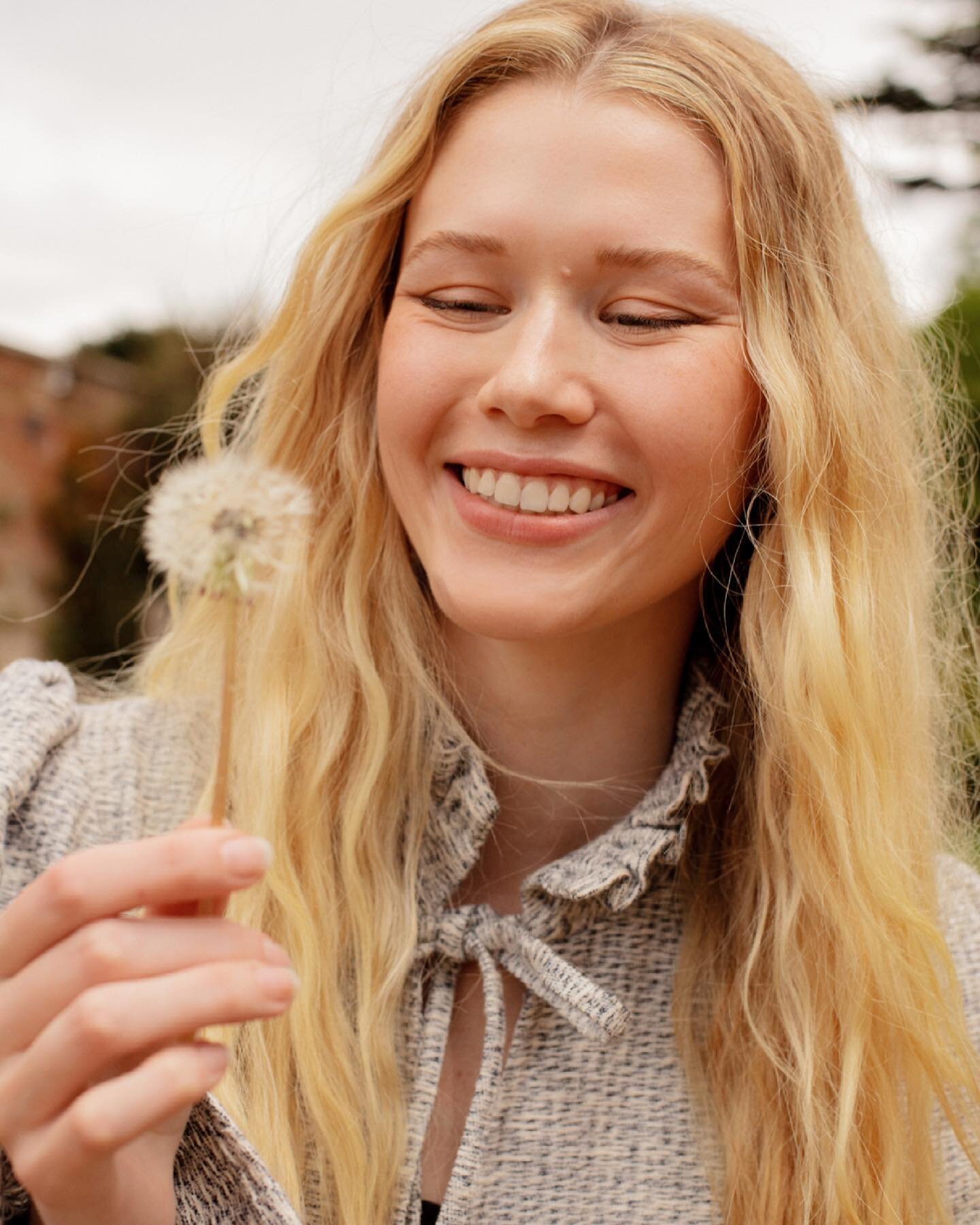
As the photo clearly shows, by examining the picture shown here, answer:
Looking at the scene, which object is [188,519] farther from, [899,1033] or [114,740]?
[899,1033]

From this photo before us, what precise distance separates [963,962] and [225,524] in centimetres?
161

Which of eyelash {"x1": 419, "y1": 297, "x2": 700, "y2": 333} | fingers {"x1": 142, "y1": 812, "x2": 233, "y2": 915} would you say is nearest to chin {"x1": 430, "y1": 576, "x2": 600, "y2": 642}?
eyelash {"x1": 419, "y1": 297, "x2": 700, "y2": 333}

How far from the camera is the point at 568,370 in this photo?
183cm

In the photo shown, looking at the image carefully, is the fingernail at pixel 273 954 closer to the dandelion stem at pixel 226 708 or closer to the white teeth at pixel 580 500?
the dandelion stem at pixel 226 708

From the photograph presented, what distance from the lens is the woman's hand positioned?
107 cm

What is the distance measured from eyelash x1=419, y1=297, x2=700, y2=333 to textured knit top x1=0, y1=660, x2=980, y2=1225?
63 cm

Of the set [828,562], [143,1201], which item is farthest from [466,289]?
[143,1201]

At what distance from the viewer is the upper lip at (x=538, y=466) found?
1.85 meters

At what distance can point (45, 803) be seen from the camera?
2.00 m

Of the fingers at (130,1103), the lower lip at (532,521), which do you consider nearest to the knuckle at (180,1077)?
the fingers at (130,1103)

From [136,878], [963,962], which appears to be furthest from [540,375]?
[963,962]

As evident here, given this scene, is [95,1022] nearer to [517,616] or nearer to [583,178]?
[517,616]

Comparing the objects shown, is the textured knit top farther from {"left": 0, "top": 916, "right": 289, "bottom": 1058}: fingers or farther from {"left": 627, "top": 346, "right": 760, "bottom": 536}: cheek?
{"left": 0, "top": 916, "right": 289, "bottom": 1058}: fingers

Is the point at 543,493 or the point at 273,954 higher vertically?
the point at 543,493
